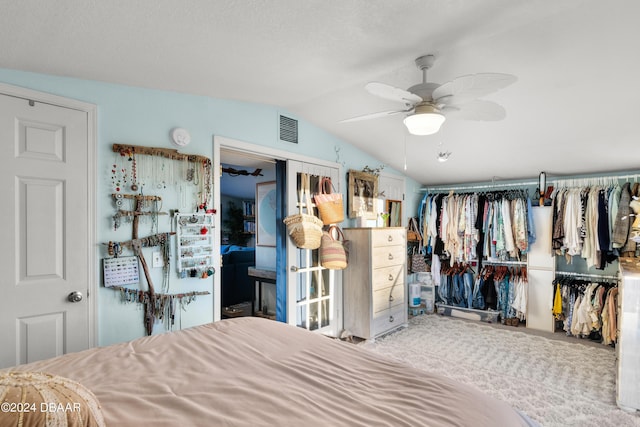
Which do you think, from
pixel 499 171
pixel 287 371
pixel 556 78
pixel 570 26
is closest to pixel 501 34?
pixel 570 26

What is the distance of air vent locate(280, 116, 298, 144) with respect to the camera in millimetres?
3192

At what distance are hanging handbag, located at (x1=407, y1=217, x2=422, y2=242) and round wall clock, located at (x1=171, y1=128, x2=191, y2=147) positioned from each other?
11.9 feet

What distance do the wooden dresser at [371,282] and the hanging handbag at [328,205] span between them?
1.31 feet

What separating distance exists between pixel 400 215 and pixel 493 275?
1.50 meters

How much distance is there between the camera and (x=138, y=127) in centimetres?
226

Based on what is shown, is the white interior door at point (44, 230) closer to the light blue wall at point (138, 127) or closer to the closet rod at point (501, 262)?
the light blue wall at point (138, 127)

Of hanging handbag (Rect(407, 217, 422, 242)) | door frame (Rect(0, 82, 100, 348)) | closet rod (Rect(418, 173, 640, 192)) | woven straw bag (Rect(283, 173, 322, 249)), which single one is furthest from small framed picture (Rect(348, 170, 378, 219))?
door frame (Rect(0, 82, 100, 348))

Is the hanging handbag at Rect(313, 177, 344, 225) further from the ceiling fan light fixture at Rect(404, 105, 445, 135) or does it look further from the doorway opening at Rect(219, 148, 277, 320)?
the ceiling fan light fixture at Rect(404, 105, 445, 135)

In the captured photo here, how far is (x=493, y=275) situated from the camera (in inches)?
183

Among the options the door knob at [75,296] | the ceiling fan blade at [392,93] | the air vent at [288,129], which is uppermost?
the air vent at [288,129]

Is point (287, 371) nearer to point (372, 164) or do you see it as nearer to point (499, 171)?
point (372, 164)

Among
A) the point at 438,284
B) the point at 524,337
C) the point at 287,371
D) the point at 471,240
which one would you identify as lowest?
the point at 524,337

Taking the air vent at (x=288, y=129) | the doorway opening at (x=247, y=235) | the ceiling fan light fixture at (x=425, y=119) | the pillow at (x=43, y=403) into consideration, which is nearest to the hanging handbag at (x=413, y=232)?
the doorway opening at (x=247, y=235)

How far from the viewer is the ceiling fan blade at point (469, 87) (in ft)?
5.27
